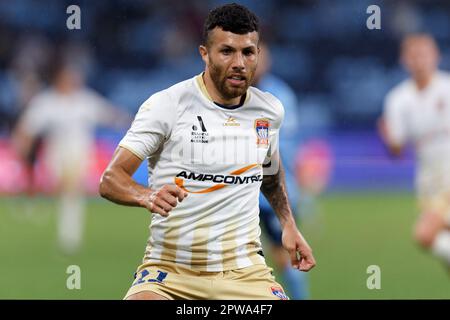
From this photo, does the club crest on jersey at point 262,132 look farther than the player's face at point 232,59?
Yes

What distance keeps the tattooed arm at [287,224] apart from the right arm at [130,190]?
2.84 ft

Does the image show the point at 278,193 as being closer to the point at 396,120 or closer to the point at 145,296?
the point at 145,296

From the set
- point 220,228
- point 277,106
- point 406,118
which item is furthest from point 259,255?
point 406,118

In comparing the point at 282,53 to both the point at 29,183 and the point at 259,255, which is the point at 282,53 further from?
the point at 259,255

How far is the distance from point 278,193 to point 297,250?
34cm

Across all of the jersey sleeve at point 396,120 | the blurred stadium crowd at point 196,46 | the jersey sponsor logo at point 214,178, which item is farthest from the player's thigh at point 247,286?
the blurred stadium crowd at point 196,46

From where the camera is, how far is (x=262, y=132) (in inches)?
190

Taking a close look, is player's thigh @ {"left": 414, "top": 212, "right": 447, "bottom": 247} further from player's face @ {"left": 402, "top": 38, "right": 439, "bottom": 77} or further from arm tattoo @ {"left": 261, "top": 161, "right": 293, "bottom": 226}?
arm tattoo @ {"left": 261, "top": 161, "right": 293, "bottom": 226}

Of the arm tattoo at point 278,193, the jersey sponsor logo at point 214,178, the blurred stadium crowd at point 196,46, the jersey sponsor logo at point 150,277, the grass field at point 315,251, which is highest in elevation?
the blurred stadium crowd at point 196,46

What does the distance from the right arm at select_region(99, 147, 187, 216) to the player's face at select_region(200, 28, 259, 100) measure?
564 millimetres

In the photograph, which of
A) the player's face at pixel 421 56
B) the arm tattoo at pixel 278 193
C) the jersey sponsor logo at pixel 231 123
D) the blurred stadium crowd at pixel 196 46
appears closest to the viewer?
the jersey sponsor logo at pixel 231 123

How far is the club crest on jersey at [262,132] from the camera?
15.8 feet

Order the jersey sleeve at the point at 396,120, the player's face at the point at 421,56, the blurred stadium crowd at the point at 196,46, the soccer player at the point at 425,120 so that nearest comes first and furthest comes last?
the soccer player at the point at 425,120 < the jersey sleeve at the point at 396,120 < the player's face at the point at 421,56 < the blurred stadium crowd at the point at 196,46

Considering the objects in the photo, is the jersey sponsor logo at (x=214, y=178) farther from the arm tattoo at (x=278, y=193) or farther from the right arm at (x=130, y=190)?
the arm tattoo at (x=278, y=193)
